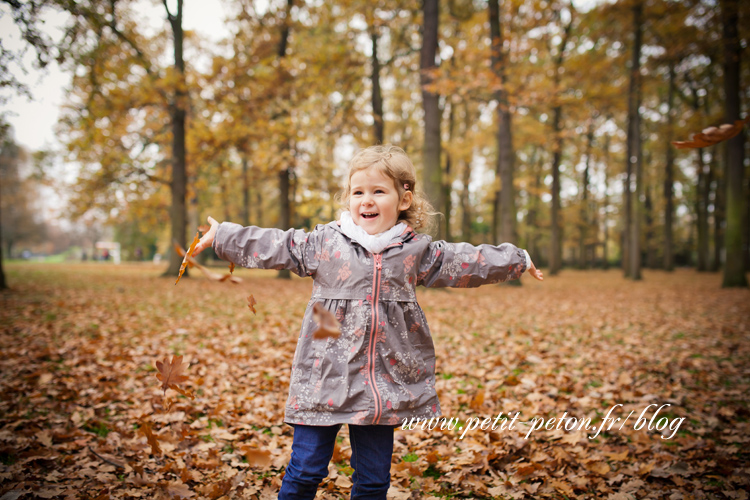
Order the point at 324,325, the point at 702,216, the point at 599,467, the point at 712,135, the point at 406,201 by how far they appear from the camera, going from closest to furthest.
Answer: the point at 324,325 < the point at 712,135 < the point at 406,201 < the point at 599,467 < the point at 702,216

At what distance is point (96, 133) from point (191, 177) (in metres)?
6.32

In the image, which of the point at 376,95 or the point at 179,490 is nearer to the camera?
the point at 179,490

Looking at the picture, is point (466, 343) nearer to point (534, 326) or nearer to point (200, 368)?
point (534, 326)

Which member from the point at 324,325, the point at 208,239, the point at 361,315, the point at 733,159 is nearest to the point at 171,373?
the point at 208,239

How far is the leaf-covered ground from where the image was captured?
2.48 meters

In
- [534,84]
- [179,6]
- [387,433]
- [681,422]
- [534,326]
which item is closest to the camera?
[387,433]

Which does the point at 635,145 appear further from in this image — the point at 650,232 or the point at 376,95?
the point at 650,232

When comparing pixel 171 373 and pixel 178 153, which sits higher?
pixel 178 153

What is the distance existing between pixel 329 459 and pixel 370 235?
1022mm

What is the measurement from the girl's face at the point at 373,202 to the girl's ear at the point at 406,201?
0.34ft

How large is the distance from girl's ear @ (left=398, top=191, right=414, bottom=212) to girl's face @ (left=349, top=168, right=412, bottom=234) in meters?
0.10

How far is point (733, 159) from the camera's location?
11.6 meters

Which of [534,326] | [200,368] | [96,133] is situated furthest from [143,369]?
[96,133]

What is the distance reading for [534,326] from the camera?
272 inches
